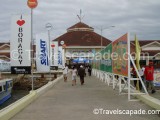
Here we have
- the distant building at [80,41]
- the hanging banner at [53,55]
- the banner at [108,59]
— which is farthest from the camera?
the distant building at [80,41]

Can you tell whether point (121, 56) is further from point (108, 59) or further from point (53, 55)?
point (53, 55)

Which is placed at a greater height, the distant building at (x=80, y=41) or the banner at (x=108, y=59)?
the distant building at (x=80, y=41)

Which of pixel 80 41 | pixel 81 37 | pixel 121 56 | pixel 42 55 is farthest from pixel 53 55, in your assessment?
pixel 81 37

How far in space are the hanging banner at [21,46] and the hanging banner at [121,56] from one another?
460 cm

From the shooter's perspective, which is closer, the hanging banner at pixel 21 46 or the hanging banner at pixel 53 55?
the hanging banner at pixel 21 46

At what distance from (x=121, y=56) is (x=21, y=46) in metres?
5.14

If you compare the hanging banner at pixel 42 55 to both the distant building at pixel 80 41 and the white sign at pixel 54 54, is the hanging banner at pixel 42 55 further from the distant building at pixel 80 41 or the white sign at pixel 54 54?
the distant building at pixel 80 41

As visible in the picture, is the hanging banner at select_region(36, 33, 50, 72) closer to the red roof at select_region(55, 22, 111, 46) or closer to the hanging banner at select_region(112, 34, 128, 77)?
the hanging banner at select_region(112, 34, 128, 77)

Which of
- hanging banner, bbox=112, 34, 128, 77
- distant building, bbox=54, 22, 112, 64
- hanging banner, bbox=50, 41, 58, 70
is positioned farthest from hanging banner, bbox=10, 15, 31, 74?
distant building, bbox=54, 22, 112, 64

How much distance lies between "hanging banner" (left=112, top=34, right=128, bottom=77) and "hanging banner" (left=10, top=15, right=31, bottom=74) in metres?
4.60

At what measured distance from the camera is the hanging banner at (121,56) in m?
15.2

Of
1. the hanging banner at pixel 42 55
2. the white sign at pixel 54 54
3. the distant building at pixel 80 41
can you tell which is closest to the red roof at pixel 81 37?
the distant building at pixel 80 41

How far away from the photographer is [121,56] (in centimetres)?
1642

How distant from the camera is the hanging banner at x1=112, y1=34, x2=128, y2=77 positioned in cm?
1523
